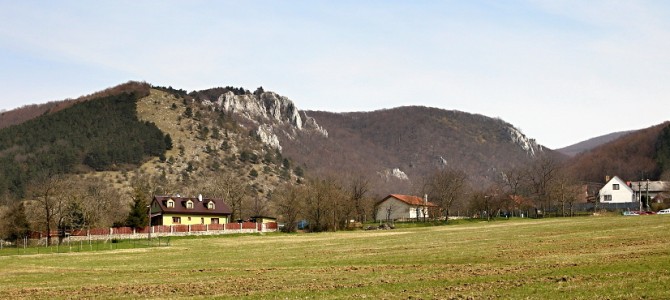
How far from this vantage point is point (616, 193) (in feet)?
586

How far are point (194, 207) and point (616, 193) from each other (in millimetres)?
111683

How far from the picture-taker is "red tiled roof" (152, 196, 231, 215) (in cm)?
12244

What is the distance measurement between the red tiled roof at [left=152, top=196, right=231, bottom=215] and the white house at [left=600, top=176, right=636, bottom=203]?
334ft

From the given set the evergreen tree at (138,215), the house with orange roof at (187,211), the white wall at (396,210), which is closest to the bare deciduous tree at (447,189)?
the white wall at (396,210)

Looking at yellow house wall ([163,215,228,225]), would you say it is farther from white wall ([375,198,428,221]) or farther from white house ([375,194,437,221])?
white wall ([375,198,428,221])

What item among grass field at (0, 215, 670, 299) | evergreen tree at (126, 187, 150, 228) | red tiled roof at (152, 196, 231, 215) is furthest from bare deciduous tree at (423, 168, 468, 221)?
grass field at (0, 215, 670, 299)

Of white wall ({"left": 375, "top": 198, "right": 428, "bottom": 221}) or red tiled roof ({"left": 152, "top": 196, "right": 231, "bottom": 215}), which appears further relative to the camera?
white wall ({"left": 375, "top": 198, "right": 428, "bottom": 221})

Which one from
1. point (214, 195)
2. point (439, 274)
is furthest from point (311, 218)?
point (439, 274)

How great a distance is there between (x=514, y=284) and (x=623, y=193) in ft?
547

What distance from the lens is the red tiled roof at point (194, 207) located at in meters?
122

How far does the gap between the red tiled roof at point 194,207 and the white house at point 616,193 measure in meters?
102

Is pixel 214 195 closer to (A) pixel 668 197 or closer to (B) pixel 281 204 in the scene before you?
(B) pixel 281 204

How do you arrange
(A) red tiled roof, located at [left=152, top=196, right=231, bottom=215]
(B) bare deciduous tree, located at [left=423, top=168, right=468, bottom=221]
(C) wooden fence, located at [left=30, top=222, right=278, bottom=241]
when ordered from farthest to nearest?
(B) bare deciduous tree, located at [left=423, top=168, right=468, bottom=221] → (A) red tiled roof, located at [left=152, top=196, right=231, bottom=215] → (C) wooden fence, located at [left=30, top=222, right=278, bottom=241]

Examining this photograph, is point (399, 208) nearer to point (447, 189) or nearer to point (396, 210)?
point (396, 210)
